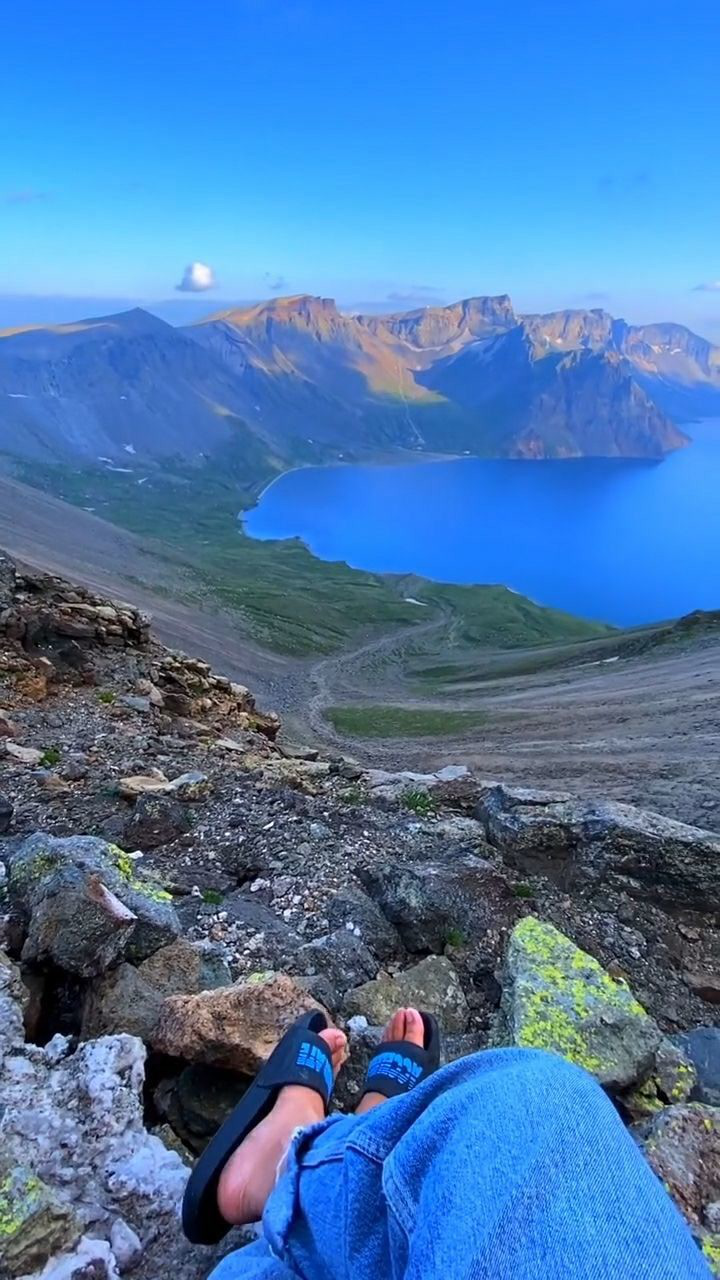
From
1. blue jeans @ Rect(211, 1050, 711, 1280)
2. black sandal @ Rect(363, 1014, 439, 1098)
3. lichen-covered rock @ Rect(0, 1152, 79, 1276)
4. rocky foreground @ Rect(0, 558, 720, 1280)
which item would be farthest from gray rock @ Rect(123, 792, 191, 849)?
blue jeans @ Rect(211, 1050, 711, 1280)

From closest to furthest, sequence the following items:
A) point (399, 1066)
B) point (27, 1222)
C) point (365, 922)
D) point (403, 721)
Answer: point (27, 1222), point (399, 1066), point (365, 922), point (403, 721)

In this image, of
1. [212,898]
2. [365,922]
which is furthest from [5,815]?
[365,922]

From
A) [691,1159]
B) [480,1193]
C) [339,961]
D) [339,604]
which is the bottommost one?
[339,604]

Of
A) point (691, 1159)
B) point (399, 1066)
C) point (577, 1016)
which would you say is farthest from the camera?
point (577, 1016)

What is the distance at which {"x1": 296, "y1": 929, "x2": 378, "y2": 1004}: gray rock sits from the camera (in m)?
7.05

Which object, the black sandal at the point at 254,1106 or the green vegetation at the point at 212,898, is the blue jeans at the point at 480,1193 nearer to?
the black sandal at the point at 254,1106

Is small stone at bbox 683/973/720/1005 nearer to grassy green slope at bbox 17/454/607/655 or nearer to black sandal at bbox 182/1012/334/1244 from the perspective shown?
black sandal at bbox 182/1012/334/1244

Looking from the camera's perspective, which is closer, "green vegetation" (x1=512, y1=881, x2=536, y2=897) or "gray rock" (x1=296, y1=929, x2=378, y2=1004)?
"gray rock" (x1=296, y1=929, x2=378, y2=1004)

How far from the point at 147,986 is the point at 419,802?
7.13 metres

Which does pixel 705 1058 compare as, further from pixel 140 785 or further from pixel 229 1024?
pixel 140 785

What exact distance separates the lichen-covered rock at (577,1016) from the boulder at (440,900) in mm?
1147

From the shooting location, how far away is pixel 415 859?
9.76 meters

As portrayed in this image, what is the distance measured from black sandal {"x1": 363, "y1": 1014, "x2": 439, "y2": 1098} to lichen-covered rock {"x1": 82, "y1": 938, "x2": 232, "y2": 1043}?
168cm

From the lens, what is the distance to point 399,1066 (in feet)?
16.0
